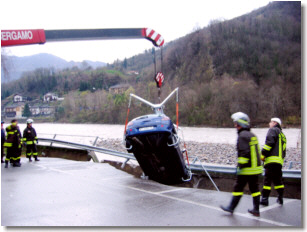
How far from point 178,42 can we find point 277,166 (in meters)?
4.11

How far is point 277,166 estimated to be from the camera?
5.35 meters

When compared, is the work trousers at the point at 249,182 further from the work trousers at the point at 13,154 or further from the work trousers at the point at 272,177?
the work trousers at the point at 13,154

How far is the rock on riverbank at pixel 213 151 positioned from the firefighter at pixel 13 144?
526 centimetres


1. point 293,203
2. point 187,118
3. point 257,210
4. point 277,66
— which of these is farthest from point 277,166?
point 187,118

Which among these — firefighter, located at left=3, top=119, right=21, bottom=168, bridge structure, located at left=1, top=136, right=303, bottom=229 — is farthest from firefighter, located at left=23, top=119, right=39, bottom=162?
bridge structure, located at left=1, top=136, right=303, bottom=229

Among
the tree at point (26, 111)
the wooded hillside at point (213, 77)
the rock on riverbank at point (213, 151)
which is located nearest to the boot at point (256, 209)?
the wooded hillside at point (213, 77)

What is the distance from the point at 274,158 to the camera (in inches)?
209

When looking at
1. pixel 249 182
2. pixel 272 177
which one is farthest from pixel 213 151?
pixel 249 182

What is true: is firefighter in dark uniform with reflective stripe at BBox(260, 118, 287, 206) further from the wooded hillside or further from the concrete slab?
the wooded hillside

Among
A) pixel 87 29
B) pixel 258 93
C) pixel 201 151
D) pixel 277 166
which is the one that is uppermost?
pixel 87 29

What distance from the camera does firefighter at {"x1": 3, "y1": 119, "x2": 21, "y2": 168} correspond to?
9891 millimetres

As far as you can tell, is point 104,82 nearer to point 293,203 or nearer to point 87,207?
point 87,207

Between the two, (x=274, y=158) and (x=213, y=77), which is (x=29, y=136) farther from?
(x=274, y=158)

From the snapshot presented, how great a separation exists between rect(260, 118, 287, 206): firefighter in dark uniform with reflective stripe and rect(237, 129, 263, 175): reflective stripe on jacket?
0.67 meters
